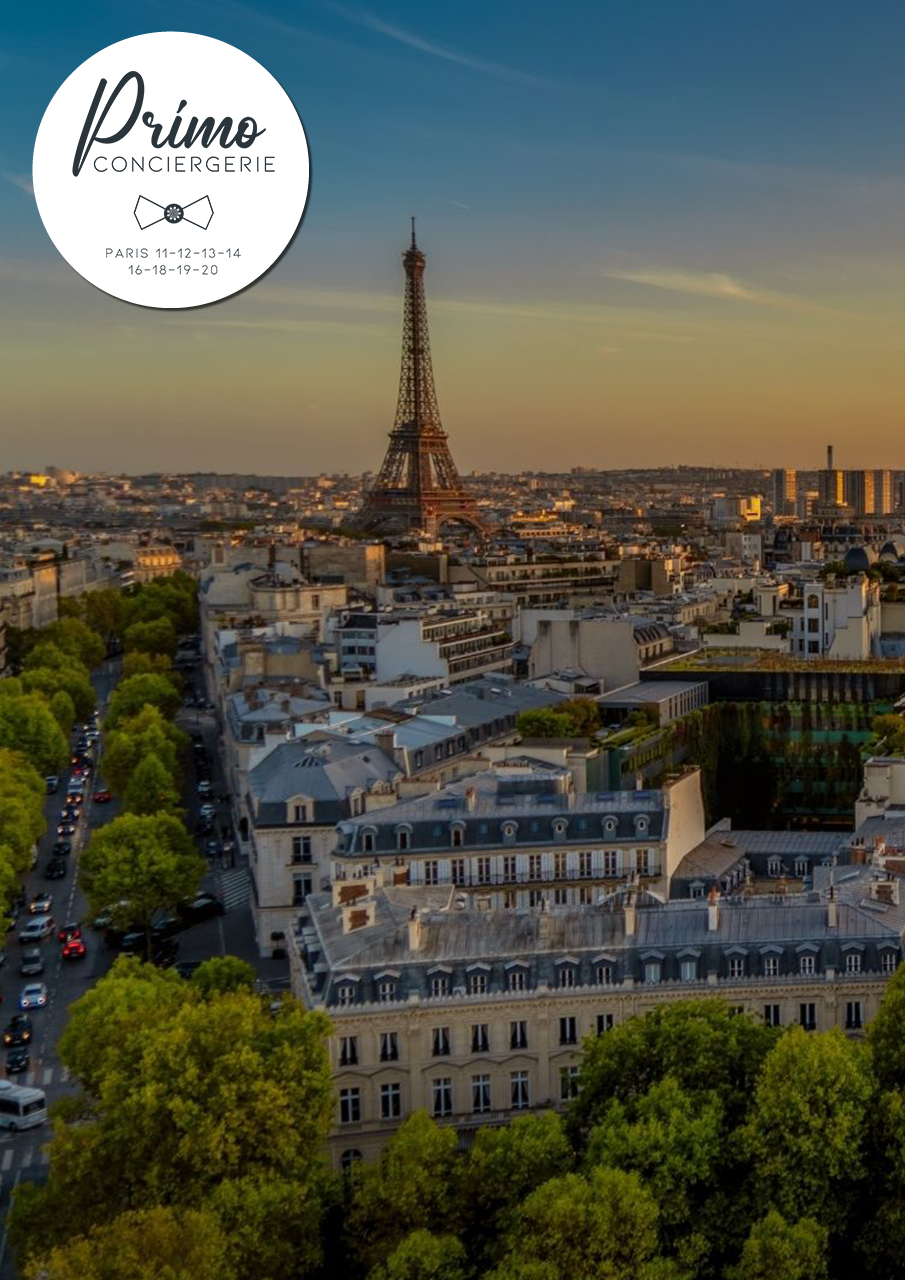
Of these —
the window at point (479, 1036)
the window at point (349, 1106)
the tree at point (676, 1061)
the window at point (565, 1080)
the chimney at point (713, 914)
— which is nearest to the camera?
the tree at point (676, 1061)

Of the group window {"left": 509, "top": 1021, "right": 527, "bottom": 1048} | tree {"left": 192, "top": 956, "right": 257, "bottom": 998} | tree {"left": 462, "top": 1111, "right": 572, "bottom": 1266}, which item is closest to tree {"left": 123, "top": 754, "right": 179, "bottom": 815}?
tree {"left": 192, "top": 956, "right": 257, "bottom": 998}

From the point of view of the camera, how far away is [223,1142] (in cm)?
2369

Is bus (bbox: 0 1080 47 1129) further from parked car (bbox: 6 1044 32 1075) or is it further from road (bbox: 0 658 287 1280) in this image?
parked car (bbox: 6 1044 32 1075)

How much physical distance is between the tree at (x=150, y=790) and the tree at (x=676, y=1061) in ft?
91.5

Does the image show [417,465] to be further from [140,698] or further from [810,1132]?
[810,1132]

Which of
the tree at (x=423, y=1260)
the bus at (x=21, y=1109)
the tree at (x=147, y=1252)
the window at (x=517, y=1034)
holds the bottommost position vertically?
the bus at (x=21, y=1109)

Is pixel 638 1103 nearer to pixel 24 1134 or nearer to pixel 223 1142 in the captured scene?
A: pixel 223 1142

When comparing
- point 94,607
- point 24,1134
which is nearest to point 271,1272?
point 24,1134

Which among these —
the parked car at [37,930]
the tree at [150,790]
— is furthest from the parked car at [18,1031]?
the tree at [150,790]

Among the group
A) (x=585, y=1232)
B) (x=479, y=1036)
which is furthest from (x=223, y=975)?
(x=585, y=1232)

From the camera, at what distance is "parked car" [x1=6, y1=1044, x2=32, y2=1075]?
33625 mm

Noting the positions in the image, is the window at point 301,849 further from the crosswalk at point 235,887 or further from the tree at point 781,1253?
the tree at point 781,1253

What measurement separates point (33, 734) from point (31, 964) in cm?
2052

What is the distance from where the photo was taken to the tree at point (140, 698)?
67062 millimetres
